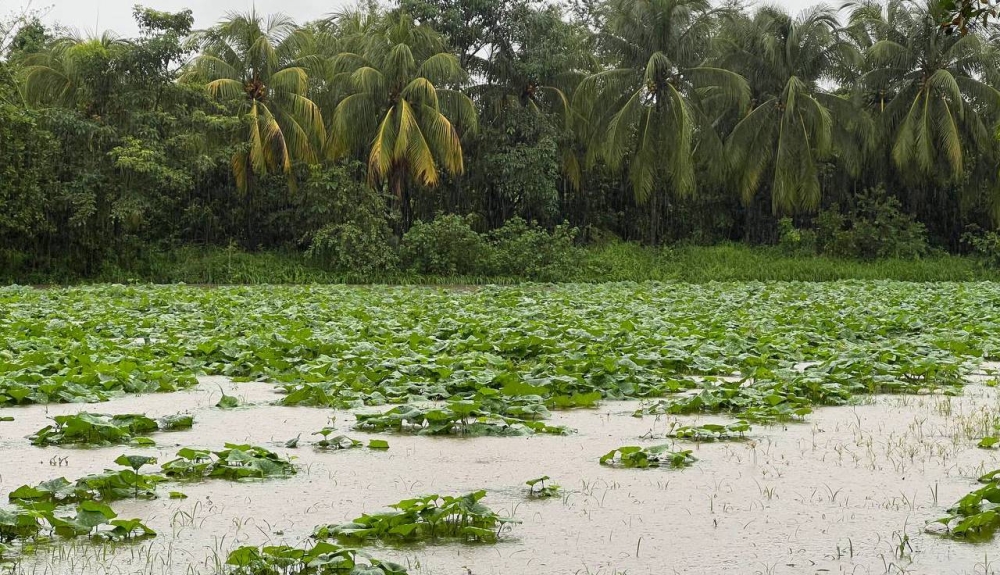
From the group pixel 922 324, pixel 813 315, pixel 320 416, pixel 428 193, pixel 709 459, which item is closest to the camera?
pixel 709 459

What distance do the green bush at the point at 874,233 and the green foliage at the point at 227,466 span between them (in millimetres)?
29761

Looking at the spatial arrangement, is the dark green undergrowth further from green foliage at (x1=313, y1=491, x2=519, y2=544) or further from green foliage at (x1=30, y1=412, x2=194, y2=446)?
green foliage at (x1=313, y1=491, x2=519, y2=544)

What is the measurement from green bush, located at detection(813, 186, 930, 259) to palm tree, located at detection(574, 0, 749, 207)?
18.0 ft

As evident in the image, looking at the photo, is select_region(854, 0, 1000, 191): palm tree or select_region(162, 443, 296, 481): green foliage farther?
select_region(854, 0, 1000, 191): palm tree

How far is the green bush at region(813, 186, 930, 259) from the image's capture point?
1259 inches

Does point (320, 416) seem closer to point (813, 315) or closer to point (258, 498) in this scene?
point (258, 498)

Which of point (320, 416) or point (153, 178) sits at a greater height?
point (153, 178)

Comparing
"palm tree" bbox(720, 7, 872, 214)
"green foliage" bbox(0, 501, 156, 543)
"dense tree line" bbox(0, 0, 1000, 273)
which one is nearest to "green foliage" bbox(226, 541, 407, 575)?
"green foliage" bbox(0, 501, 156, 543)

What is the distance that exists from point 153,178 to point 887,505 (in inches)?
933

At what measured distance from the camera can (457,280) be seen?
2778 cm

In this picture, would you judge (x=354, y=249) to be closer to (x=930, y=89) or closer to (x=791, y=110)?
(x=791, y=110)

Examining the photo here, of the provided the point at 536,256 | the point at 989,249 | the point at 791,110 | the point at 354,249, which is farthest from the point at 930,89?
the point at 354,249

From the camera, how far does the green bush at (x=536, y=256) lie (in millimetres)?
28578

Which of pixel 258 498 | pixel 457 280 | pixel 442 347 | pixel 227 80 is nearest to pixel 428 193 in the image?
pixel 457 280
